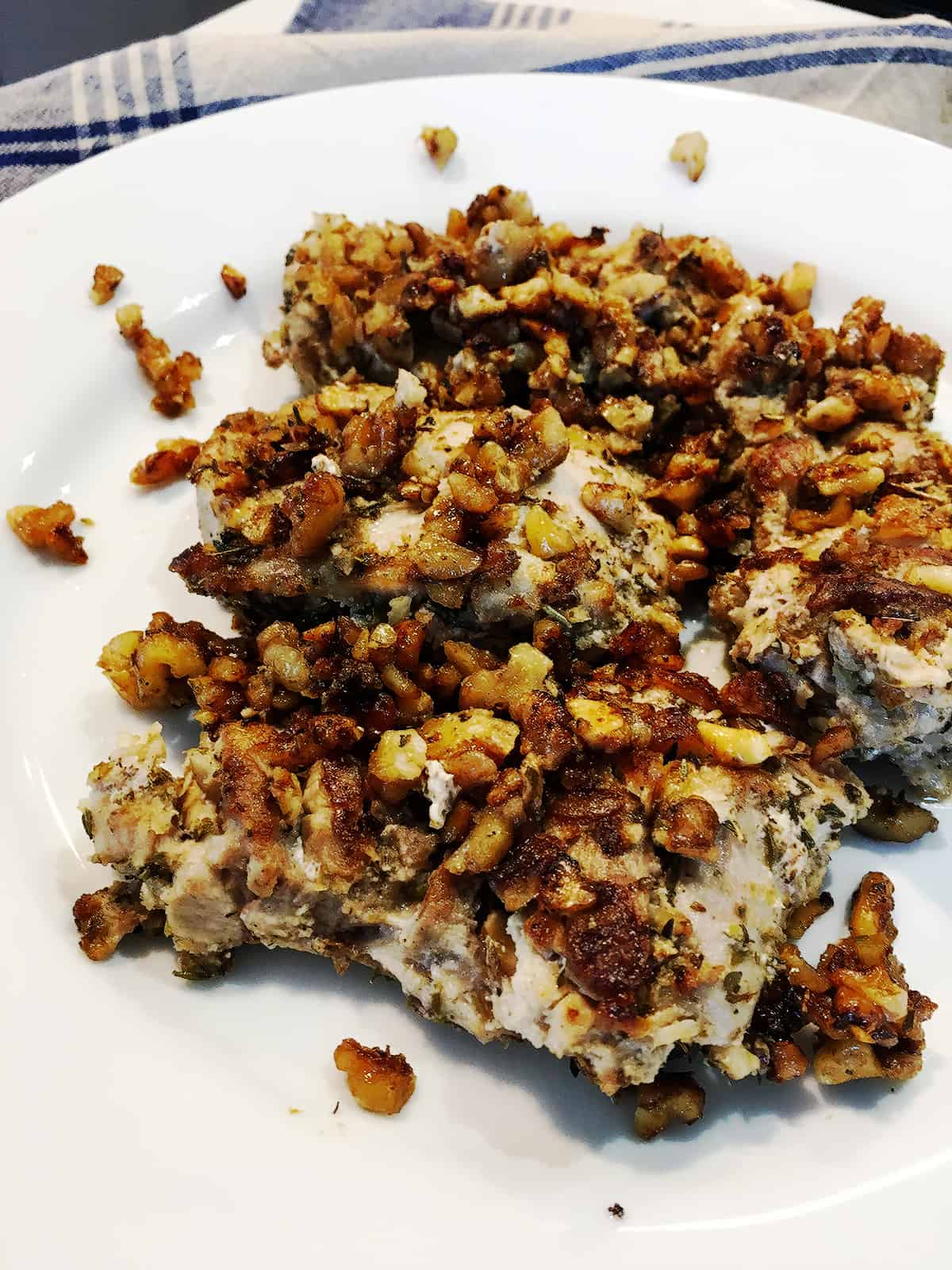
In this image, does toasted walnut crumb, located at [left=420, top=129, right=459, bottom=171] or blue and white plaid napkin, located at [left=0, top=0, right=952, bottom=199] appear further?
blue and white plaid napkin, located at [left=0, top=0, right=952, bottom=199]

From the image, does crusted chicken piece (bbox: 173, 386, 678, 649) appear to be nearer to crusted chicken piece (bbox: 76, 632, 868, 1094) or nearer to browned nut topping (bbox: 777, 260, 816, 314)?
crusted chicken piece (bbox: 76, 632, 868, 1094)

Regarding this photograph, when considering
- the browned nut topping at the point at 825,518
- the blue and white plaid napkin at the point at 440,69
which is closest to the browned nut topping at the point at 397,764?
the browned nut topping at the point at 825,518

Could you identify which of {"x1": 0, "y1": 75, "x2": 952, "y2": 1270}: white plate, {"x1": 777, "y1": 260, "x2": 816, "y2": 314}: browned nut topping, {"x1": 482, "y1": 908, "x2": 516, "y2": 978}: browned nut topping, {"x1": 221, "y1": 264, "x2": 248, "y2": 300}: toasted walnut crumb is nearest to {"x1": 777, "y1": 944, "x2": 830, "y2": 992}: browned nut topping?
{"x1": 0, "y1": 75, "x2": 952, "y2": 1270}: white plate

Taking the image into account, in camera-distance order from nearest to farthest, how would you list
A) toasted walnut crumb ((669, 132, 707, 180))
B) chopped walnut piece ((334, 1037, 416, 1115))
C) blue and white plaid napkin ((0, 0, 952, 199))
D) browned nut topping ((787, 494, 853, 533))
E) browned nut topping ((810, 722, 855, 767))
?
1. chopped walnut piece ((334, 1037, 416, 1115))
2. browned nut topping ((810, 722, 855, 767))
3. browned nut topping ((787, 494, 853, 533))
4. toasted walnut crumb ((669, 132, 707, 180))
5. blue and white plaid napkin ((0, 0, 952, 199))

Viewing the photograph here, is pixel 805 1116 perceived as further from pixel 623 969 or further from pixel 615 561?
pixel 615 561

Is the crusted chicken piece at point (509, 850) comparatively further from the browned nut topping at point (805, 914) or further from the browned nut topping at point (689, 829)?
the browned nut topping at point (805, 914)

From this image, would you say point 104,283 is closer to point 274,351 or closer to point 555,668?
point 274,351
